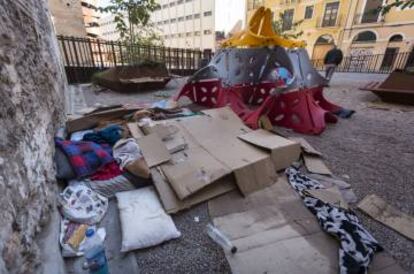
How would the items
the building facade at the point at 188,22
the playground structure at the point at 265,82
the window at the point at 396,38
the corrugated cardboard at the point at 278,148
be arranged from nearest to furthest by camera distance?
the corrugated cardboard at the point at 278,148 → the playground structure at the point at 265,82 → the window at the point at 396,38 → the building facade at the point at 188,22

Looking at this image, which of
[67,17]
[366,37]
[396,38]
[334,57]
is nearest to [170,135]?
[334,57]

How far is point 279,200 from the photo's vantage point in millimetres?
1642

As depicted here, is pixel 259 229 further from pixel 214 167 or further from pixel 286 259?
pixel 214 167

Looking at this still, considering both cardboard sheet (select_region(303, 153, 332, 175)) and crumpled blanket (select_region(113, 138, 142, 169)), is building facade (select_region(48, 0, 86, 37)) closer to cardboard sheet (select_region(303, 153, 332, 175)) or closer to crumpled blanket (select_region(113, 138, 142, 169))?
crumpled blanket (select_region(113, 138, 142, 169))

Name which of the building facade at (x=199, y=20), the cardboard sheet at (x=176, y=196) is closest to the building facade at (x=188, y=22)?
the building facade at (x=199, y=20)

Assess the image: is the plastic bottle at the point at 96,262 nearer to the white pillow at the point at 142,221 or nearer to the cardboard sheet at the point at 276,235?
the white pillow at the point at 142,221

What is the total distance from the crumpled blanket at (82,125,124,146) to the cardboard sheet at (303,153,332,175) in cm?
199

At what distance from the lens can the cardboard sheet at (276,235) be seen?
3.78 feet

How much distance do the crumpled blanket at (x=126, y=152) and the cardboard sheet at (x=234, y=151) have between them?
0.61 m

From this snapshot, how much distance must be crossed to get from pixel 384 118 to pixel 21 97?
15.5 ft

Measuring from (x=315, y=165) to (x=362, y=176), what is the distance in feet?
1.35

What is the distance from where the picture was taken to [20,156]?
3.13 ft

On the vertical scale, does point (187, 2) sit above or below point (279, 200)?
above

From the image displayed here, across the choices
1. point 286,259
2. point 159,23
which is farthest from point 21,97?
point 159,23
